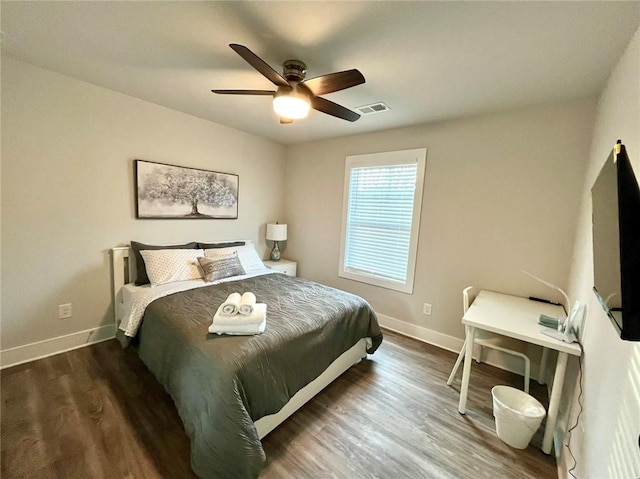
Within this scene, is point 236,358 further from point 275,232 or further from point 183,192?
point 275,232

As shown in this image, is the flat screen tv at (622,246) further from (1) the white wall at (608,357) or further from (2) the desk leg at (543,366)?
(2) the desk leg at (543,366)

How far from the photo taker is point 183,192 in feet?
9.62

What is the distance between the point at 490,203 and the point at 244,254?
8.85 ft

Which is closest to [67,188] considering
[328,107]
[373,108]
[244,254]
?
[244,254]

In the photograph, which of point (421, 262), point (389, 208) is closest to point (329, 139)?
point (389, 208)

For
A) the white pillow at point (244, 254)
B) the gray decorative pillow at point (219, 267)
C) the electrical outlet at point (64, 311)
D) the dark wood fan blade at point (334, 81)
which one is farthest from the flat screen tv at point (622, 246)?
the electrical outlet at point (64, 311)

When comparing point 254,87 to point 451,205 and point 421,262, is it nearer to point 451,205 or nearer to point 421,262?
point 451,205

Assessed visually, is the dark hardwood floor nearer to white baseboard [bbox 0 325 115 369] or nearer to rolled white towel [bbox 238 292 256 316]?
white baseboard [bbox 0 325 115 369]

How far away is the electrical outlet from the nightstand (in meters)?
2.05

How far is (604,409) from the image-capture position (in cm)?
101

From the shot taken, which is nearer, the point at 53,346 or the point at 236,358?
the point at 236,358

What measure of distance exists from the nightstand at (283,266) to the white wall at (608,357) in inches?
120

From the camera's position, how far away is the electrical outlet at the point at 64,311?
2.30 m

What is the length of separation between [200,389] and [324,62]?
2137 millimetres
